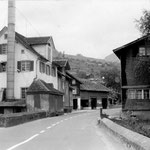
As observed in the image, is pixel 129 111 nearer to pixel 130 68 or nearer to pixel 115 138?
pixel 130 68

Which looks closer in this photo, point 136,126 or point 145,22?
point 136,126

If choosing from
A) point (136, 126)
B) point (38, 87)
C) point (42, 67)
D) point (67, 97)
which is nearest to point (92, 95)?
point (67, 97)

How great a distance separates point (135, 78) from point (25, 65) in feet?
53.8

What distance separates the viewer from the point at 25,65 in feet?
146

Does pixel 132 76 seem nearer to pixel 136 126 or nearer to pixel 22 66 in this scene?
pixel 22 66

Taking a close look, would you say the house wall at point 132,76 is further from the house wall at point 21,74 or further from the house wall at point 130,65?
the house wall at point 21,74

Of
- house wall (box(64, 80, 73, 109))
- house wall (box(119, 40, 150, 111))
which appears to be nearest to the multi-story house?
house wall (box(119, 40, 150, 111))

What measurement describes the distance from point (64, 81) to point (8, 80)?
18199mm

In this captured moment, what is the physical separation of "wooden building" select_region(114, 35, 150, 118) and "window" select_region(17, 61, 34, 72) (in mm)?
13595

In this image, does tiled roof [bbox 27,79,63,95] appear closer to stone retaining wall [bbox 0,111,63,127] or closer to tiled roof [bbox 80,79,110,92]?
stone retaining wall [bbox 0,111,63,127]

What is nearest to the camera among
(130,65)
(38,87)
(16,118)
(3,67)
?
(16,118)

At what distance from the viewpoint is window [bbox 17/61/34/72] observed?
144 feet

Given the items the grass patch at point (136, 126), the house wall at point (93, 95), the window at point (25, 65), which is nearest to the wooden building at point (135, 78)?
the grass patch at point (136, 126)

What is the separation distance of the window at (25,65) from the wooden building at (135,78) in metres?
13.6
